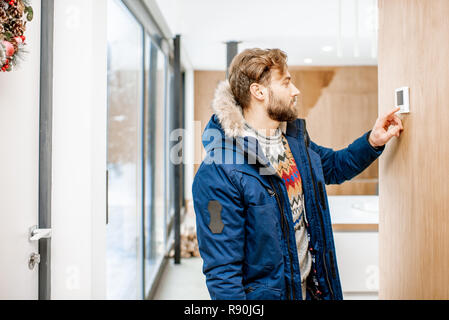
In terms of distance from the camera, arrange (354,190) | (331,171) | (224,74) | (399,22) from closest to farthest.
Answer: (399,22) < (331,171) < (354,190) < (224,74)

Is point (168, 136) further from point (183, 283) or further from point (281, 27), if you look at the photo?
point (281, 27)

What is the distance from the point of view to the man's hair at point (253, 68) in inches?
41.4

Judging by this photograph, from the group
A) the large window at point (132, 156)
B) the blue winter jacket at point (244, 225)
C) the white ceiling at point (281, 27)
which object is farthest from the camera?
the large window at point (132, 156)

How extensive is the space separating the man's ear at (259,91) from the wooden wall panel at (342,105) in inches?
19.3

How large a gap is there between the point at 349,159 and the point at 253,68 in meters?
0.47

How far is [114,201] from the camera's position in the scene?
8.27ft

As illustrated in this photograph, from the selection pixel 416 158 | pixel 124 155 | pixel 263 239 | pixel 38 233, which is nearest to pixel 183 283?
pixel 124 155

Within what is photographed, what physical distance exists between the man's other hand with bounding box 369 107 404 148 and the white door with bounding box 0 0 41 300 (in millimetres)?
1070

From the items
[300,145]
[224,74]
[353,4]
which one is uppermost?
[353,4]

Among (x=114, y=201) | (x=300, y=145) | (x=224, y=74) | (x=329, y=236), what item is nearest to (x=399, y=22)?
(x=300, y=145)

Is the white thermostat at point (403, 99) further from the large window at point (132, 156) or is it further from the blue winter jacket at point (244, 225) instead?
the large window at point (132, 156)

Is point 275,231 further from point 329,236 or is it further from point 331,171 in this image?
point 331,171

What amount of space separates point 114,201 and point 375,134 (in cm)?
205

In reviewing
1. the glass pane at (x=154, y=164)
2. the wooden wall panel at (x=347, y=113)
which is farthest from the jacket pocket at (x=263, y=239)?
the glass pane at (x=154, y=164)
